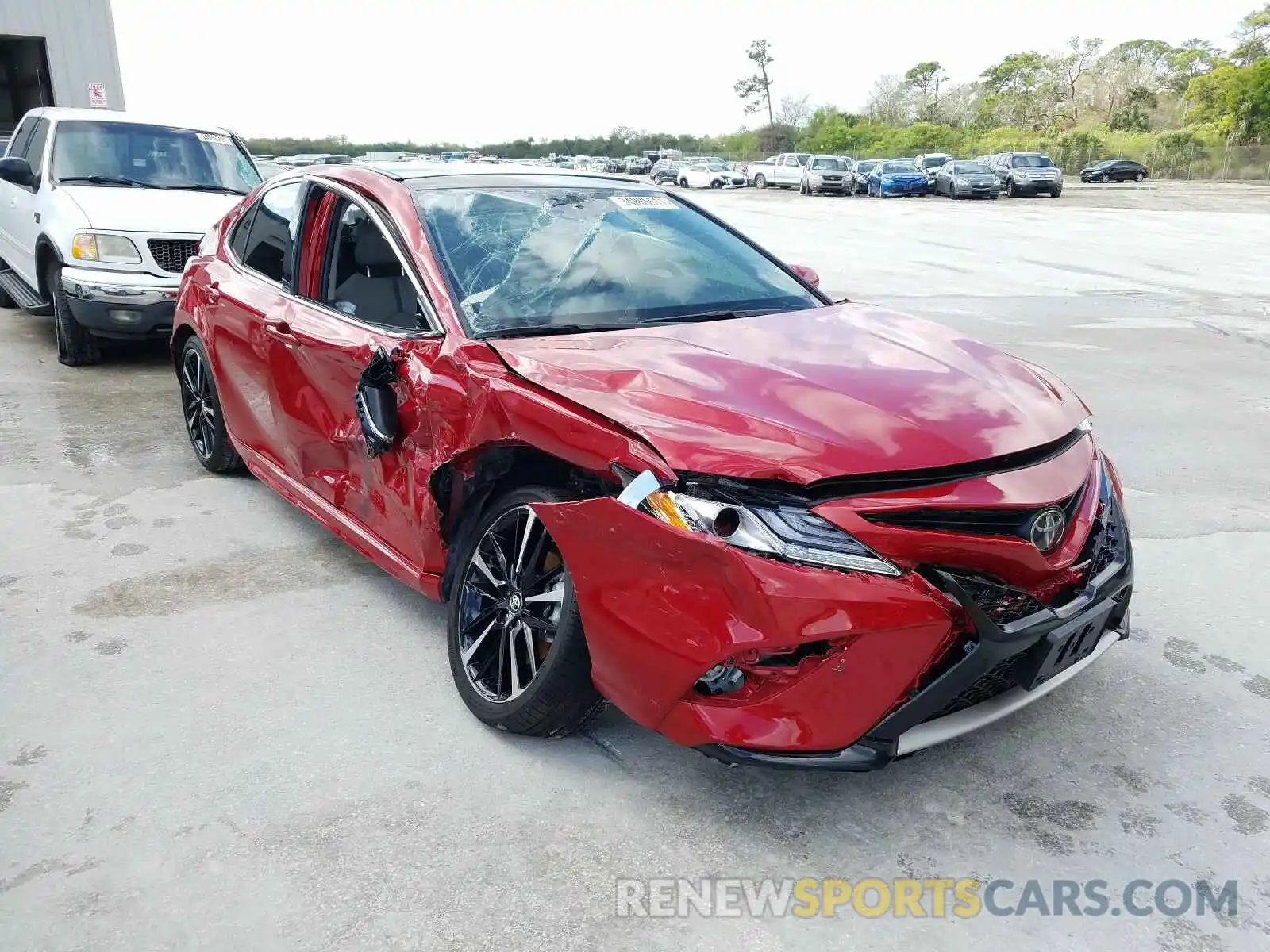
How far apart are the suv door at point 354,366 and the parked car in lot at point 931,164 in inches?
1442

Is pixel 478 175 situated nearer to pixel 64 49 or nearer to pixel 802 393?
pixel 802 393

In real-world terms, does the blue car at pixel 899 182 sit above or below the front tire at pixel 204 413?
above

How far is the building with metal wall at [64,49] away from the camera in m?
19.4

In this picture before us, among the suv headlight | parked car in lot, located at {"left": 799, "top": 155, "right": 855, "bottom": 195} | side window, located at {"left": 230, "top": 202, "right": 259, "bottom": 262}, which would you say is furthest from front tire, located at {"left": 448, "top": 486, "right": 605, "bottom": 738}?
Answer: parked car in lot, located at {"left": 799, "top": 155, "right": 855, "bottom": 195}

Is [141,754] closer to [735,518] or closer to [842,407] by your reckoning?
[735,518]

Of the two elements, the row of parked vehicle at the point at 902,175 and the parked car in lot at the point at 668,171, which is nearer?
the row of parked vehicle at the point at 902,175

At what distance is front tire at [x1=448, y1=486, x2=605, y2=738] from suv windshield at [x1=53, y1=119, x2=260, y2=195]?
22.4 feet

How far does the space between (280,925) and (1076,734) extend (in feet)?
7.40

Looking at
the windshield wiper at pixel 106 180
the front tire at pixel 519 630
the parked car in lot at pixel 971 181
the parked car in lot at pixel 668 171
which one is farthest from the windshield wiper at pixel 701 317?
the parked car in lot at pixel 668 171

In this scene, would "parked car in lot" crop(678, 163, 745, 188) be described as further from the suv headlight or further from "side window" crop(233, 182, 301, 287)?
"side window" crop(233, 182, 301, 287)

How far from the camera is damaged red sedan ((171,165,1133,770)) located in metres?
2.33

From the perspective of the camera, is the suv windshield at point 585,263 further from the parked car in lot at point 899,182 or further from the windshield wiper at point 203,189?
the parked car in lot at point 899,182

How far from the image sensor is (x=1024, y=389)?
2990 mm

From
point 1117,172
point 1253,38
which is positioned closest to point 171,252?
point 1117,172
